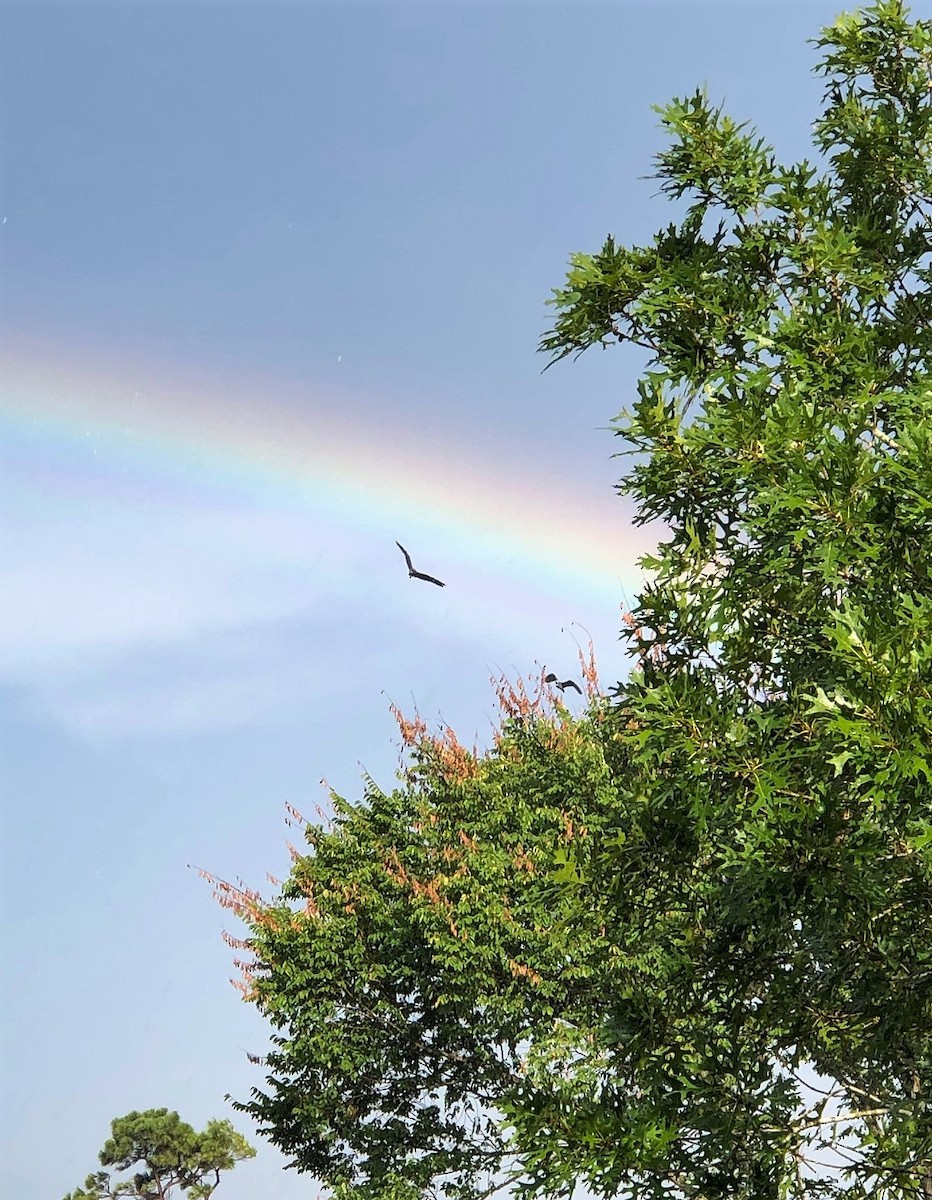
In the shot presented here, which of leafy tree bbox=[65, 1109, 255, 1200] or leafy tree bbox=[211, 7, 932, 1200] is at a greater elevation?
leafy tree bbox=[65, 1109, 255, 1200]

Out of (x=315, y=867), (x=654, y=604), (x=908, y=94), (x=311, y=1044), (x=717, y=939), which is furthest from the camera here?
(x=315, y=867)

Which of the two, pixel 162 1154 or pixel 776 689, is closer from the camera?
pixel 776 689

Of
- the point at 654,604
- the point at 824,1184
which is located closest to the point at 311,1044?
the point at 824,1184

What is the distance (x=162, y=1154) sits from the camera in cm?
5234

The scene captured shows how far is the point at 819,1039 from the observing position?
993 centimetres

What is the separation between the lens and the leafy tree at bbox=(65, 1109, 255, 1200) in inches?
2051

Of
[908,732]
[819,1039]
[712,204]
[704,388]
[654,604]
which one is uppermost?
[712,204]

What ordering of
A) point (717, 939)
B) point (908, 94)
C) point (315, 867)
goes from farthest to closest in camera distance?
point (315, 867) < point (908, 94) < point (717, 939)

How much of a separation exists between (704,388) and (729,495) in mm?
1040

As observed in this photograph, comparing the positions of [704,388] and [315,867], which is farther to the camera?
[315,867]

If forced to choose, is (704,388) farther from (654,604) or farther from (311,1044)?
(311,1044)

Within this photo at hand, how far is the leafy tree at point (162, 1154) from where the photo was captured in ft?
171

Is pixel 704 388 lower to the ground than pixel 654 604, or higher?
higher

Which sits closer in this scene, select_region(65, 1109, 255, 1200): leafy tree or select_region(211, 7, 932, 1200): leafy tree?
select_region(211, 7, 932, 1200): leafy tree
